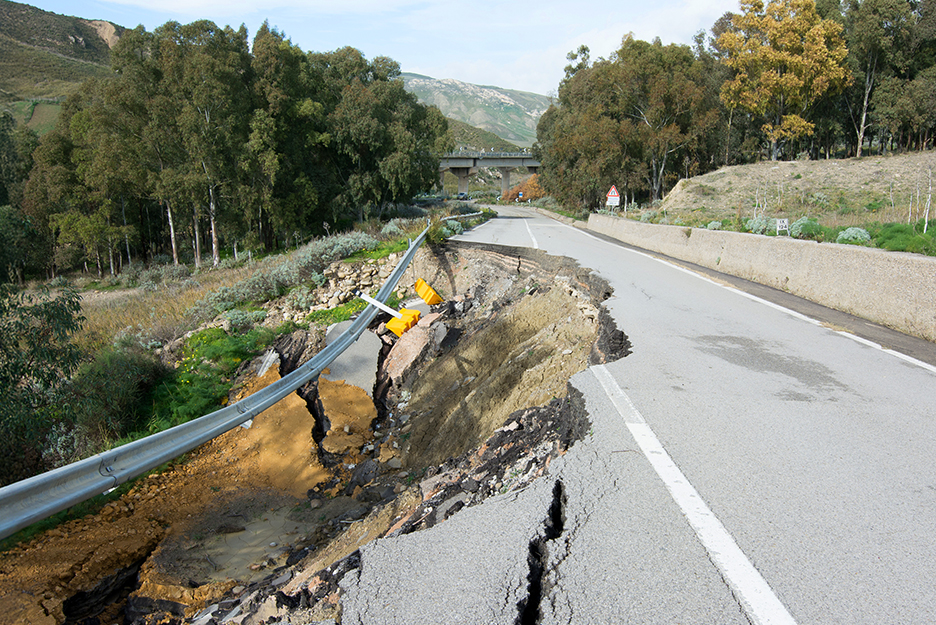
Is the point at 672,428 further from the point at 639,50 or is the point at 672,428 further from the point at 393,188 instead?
the point at 639,50

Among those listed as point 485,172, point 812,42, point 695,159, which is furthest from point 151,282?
point 485,172

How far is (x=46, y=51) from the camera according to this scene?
427 feet

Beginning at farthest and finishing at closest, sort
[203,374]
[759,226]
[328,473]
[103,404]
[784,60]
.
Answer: [784,60] < [759,226] < [203,374] < [103,404] < [328,473]

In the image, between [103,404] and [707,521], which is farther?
[103,404]

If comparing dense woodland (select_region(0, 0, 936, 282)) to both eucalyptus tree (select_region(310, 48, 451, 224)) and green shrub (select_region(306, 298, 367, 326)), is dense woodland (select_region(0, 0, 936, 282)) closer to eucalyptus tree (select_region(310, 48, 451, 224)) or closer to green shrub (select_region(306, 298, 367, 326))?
eucalyptus tree (select_region(310, 48, 451, 224))

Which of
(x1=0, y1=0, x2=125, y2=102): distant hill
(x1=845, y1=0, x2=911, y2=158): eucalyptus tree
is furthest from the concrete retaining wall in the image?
(x1=0, y1=0, x2=125, y2=102): distant hill

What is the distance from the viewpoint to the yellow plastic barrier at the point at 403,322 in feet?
37.7

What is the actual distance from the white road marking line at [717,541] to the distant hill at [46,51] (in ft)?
343

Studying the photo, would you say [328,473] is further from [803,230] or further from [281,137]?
[281,137]

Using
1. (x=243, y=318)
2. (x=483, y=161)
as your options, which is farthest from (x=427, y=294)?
(x=483, y=161)

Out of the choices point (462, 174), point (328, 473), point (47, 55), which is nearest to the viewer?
point (328, 473)

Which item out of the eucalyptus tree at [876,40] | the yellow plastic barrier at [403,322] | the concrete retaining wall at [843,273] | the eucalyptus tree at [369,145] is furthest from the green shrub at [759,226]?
the eucalyptus tree at [876,40]

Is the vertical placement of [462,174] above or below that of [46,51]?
below

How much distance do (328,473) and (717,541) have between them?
20.0 feet
